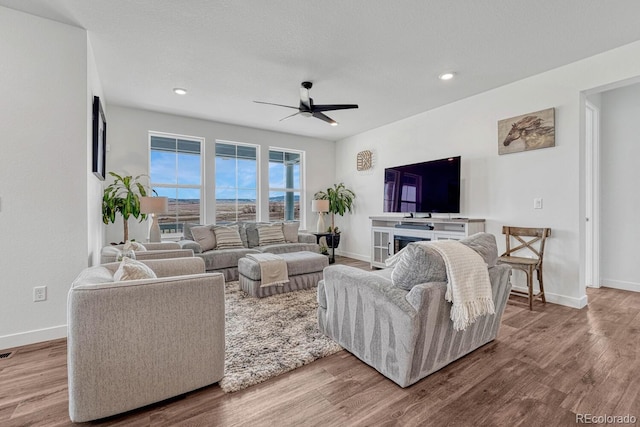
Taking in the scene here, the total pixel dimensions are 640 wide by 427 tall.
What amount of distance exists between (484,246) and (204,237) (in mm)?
3814

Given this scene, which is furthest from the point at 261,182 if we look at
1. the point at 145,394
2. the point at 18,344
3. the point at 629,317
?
the point at 629,317

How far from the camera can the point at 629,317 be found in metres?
2.86

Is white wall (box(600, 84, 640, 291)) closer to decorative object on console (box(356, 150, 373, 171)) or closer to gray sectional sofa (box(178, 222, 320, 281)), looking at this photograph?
decorative object on console (box(356, 150, 373, 171))

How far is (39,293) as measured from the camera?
2.42 meters

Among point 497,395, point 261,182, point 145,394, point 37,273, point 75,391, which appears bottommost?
point 497,395

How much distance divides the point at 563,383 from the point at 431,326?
37.7 inches

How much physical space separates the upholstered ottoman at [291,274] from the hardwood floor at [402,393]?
Result: 1557mm

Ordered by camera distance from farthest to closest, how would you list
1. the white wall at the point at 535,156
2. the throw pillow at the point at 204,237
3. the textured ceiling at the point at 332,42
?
the throw pillow at the point at 204,237 < the white wall at the point at 535,156 < the textured ceiling at the point at 332,42

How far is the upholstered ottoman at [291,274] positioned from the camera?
11.4ft

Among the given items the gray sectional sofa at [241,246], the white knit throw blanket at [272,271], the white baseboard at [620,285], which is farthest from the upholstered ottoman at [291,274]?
the white baseboard at [620,285]

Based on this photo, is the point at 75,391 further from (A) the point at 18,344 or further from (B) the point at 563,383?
(B) the point at 563,383

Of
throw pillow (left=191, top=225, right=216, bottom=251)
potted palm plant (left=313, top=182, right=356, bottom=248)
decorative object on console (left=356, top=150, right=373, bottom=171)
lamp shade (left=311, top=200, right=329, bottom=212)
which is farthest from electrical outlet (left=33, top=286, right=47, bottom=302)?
decorative object on console (left=356, top=150, right=373, bottom=171)

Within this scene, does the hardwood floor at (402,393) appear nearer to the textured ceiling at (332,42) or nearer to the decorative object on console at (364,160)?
the textured ceiling at (332,42)

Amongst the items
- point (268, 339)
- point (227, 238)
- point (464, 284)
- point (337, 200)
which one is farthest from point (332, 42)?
point (337, 200)
